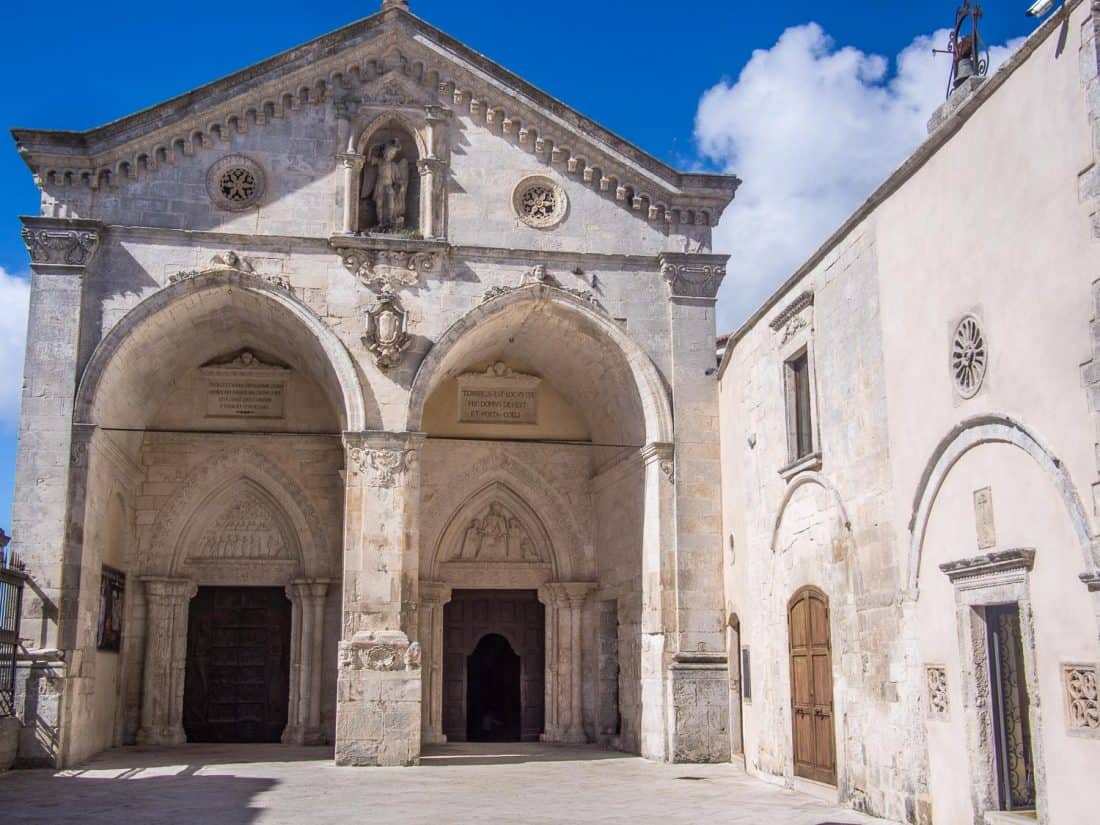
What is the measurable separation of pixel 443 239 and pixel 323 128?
7.71ft

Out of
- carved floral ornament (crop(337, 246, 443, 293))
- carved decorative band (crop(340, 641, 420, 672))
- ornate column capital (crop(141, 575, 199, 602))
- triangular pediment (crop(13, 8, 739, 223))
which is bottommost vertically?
carved decorative band (crop(340, 641, 420, 672))

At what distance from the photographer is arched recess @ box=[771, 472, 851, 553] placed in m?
12.5

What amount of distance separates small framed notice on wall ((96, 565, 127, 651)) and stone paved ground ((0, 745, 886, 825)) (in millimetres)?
1574

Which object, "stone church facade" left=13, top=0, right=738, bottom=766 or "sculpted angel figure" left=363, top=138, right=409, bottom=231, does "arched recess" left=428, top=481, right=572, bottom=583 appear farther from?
"sculpted angel figure" left=363, top=138, right=409, bottom=231

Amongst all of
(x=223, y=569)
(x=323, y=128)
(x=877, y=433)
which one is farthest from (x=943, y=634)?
(x=223, y=569)

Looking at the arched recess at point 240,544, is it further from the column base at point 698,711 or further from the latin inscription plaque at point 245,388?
the column base at point 698,711

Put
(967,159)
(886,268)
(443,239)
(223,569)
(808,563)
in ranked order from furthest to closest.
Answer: (223,569)
(443,239)
(808,563)
(886,268)
(967,159)

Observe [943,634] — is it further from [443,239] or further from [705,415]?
[443,239]

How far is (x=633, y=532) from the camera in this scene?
17.9 metres

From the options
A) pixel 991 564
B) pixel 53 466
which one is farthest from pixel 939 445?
pixel 53 466

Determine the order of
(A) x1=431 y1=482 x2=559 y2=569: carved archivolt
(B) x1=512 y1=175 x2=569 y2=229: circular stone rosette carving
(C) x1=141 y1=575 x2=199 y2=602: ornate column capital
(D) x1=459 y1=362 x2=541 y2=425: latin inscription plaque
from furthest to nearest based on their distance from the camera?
1. (D) x1=459 y1=362 x2=541 y2=425: latin inscription plaque
2. (A) x1=431 y1=482 x2=559 y2=569: carved archivolt
3. (C) x1=141 y1=575 x2=199 y2=602: ornate column capital
4. (B) x1=512 y1=175 x2=569 y2=229: circular stone rosette carving

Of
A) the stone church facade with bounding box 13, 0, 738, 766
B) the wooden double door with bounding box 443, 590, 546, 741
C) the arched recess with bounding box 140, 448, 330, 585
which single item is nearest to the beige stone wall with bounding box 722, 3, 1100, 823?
the stone church facade with bounding box 13, 0, 738, 766

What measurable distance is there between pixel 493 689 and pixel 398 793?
768 cm

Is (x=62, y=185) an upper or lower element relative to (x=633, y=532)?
upper
